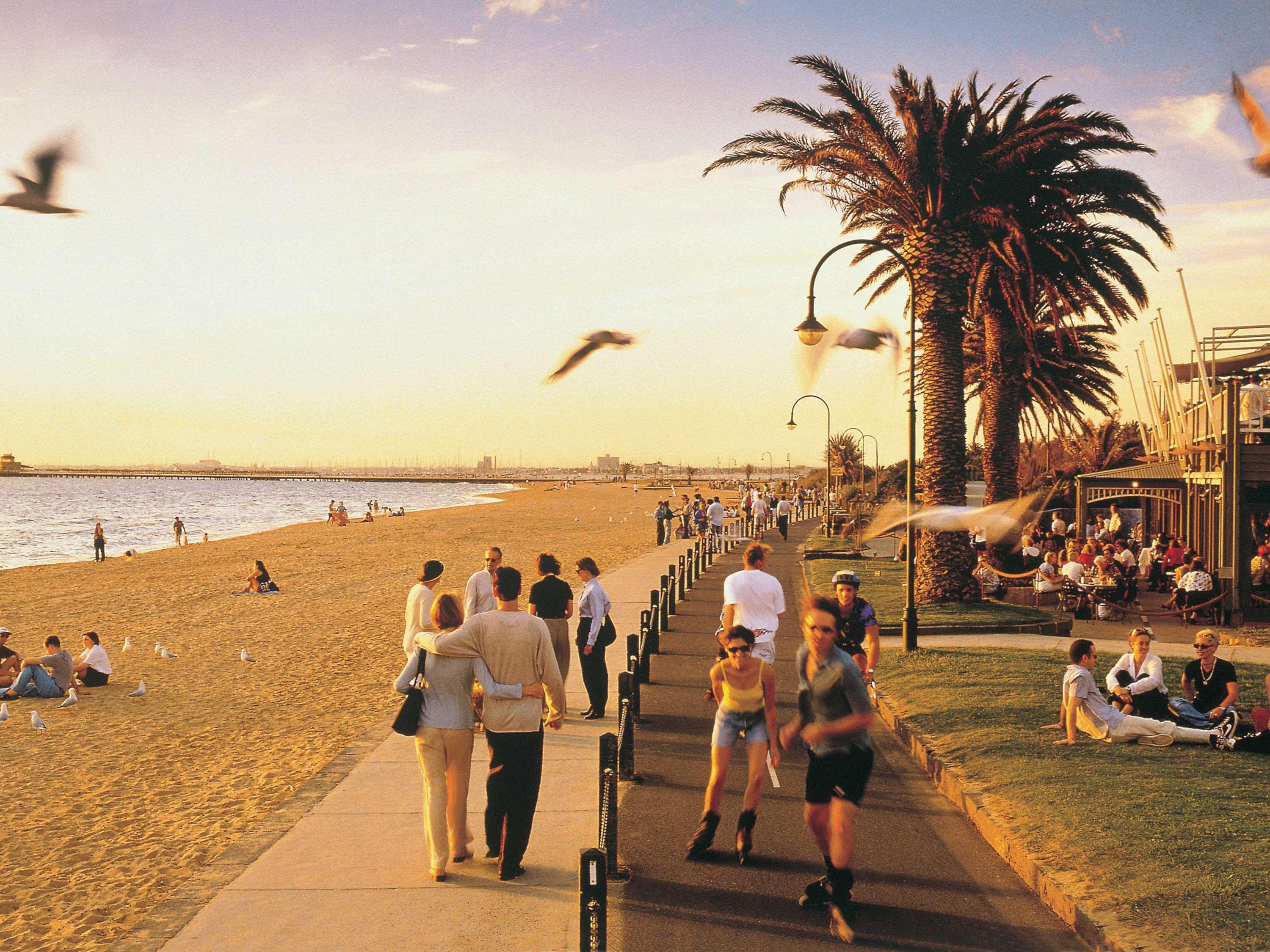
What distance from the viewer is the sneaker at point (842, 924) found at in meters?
4.94

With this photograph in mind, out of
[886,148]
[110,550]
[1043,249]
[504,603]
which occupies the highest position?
[886,148]

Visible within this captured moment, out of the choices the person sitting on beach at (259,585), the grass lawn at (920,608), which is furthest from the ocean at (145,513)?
the grass lawn at (920,608)

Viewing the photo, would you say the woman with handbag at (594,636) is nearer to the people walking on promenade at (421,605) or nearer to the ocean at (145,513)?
the people walking on promenade at (421,605)

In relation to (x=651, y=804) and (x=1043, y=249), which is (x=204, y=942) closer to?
(x=651, y=804)

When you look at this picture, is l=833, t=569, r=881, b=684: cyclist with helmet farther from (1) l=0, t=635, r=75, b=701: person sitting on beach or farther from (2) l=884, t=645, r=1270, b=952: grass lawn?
(1) l=0, t=635, r=75, b=701: person sitting on beach

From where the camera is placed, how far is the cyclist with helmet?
26.7 feet

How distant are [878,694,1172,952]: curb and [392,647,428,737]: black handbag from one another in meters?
3.91

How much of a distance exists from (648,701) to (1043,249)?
44.0ft

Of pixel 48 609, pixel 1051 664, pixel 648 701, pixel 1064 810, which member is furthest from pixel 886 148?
pixel 48 609

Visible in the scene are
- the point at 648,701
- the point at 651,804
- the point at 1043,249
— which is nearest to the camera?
the point at 651,804

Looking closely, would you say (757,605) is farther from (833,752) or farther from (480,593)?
(480,593)

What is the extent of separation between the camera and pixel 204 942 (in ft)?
16.2

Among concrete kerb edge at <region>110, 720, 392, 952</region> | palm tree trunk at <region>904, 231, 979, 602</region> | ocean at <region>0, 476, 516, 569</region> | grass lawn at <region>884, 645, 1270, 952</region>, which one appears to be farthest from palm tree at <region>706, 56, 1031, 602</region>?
ocean at <region>0, 476, 516, 569</region>

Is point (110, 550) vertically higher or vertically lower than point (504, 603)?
lower
